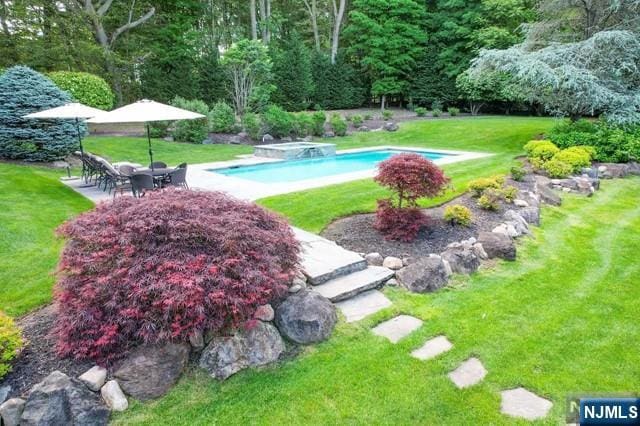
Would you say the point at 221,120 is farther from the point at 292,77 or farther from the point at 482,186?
the point at 482,186

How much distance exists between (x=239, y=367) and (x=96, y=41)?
21.3 meters

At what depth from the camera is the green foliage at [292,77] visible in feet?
78.1

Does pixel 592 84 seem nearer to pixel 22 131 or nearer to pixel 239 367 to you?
pixel 239 367

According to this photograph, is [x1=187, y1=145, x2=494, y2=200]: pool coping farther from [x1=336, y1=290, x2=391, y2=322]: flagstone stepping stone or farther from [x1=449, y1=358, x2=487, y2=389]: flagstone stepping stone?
[x1=449, y1=358, x2=487, y2=389]: flagstone stepping stone

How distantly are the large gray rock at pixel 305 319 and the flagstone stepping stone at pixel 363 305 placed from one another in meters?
0.28

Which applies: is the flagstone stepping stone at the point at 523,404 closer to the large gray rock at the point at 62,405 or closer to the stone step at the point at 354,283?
the stone step at the point at 354,283

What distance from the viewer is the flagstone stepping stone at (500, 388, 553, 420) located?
2.87m

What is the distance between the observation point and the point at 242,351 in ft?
11.1

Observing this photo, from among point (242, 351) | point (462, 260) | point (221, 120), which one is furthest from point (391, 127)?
point (242, 351)

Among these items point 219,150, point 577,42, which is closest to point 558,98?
point 577,42

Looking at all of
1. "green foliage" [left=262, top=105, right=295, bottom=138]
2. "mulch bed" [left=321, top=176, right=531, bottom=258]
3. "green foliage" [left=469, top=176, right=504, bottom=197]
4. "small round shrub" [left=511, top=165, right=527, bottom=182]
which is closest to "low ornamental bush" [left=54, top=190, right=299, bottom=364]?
"mulch bed" [left=321, top=176, right=531, bottom=258]

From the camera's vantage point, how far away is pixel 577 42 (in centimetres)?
1265

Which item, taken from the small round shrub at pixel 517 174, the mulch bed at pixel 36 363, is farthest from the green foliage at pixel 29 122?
the small round shrub at pixel 517 174

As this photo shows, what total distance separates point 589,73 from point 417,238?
9.44m
